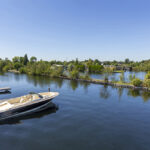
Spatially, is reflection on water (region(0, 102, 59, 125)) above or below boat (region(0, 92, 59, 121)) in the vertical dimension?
below

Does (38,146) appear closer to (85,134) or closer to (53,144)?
(53,144)

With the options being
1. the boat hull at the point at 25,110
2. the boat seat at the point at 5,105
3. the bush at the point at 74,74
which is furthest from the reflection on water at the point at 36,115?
the bush at the point at 74,74

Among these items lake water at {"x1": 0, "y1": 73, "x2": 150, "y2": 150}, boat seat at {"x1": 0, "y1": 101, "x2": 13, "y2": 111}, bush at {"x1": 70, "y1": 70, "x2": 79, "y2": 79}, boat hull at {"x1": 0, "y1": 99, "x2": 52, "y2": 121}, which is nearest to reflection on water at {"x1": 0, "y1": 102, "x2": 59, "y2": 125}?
lake water at {"x1": 0, "y1": 73, "x2": 150, "y2": 150}

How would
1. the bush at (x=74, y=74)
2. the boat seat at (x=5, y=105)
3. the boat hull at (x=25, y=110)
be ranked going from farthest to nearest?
the bush at (x=74, y=74)
the boat seat at (x=5, y=105)
the boat hull at (x=25, y=110)

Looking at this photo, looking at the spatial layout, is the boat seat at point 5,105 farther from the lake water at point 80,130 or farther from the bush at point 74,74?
the bush at point 74,74

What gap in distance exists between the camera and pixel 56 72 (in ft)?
134

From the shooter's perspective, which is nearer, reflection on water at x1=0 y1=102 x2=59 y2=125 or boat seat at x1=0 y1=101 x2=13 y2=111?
reflection on water at x1=0 y1=102 x2=59 y2=125

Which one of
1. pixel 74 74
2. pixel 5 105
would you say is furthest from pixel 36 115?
pixel 74 74

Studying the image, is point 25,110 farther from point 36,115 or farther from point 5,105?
point 5,105

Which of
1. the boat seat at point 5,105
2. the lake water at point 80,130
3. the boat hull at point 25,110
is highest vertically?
the boat seat at point 5,105

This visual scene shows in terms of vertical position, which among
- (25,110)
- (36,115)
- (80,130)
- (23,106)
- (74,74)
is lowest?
(80,130)

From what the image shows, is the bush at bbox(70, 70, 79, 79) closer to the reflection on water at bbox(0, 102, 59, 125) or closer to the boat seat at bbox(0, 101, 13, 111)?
the reflection on water at bbox(0, 102, 59, 125)

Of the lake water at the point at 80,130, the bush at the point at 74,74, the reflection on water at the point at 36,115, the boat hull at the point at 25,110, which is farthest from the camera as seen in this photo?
the bush at the point at 74,74

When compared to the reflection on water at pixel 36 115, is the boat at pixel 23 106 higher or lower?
higher
